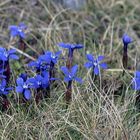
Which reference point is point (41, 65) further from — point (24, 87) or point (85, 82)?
point (85, 82)

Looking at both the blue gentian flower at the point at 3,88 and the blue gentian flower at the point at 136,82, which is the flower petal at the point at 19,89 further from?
the blue gentian flower at the point at 136,82

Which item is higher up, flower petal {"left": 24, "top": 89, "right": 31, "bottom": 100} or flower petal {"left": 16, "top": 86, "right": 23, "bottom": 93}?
flower petal {"left": 16, "top": 86, "right": 23, "bottom": 93}

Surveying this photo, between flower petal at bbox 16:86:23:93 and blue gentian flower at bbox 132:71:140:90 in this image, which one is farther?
blue gentian flower at bbox 132:71:140:90

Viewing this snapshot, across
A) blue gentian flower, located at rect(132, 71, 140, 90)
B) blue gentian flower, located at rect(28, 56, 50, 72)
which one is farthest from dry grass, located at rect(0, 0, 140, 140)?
blue gentian flower, located at rect(28, 56, 50, 72)

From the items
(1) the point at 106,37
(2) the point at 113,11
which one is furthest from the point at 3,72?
(2) the point at 113,11

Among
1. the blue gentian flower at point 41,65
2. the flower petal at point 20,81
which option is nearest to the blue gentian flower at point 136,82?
the blue gentian flower at point 41,65

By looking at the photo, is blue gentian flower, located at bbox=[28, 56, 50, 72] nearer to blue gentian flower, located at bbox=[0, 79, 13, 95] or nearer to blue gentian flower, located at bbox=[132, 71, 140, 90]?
blue gentian flower, located at bbox=[0, 79, 13, 95]

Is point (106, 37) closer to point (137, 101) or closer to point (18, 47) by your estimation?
point (18, 47)

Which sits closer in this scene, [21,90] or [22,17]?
[21,90]
